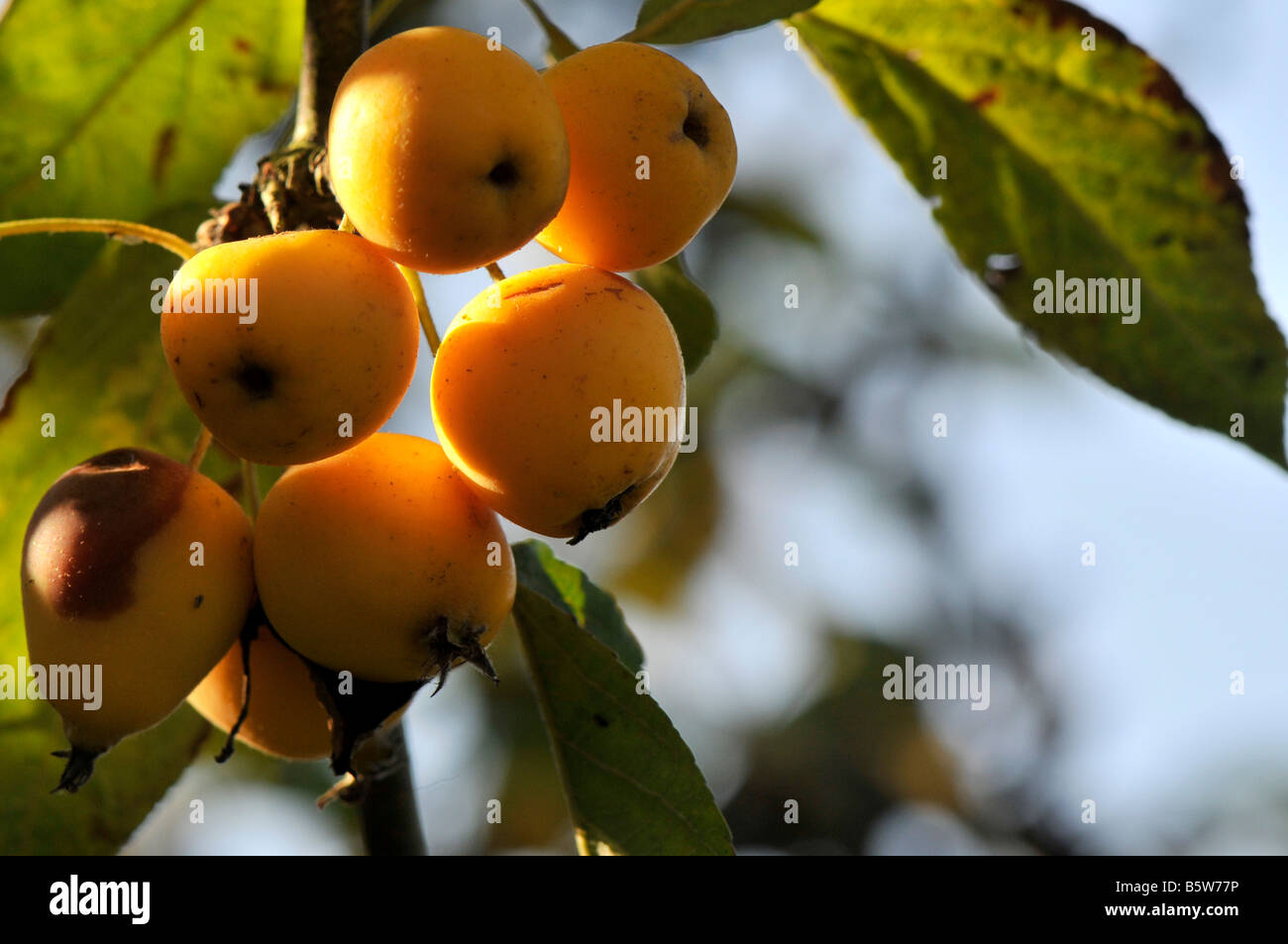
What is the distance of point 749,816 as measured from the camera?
3455 millimetres

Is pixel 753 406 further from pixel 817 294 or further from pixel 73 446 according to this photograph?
pixel 73 446

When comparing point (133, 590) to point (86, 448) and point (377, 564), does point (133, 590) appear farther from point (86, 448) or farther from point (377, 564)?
point (86, 448)

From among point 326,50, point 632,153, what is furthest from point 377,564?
point 326,50

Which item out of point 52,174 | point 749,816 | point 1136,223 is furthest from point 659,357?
point 749,816

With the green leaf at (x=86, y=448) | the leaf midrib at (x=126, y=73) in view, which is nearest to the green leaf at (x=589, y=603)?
the green leaf at (x=86, y=448)

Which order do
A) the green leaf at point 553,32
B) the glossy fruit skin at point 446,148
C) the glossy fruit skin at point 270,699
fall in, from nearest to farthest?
the glossy fruit skin at point 446,148
the glossy fruit skin at point 270,699
the green leaf at point 553,32

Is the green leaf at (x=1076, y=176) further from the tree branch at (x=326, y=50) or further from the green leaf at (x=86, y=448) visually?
the green leaf at (x=86, y=448)

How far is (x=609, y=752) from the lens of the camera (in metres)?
1.42

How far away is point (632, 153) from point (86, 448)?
39.5 inches

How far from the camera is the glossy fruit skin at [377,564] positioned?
3.53ft

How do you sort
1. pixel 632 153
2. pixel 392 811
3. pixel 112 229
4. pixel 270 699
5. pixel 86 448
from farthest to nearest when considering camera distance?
pixel 86 448 → pixel 392 811 → pixel 112 229 → pixel 270 699 → pixel 632 153

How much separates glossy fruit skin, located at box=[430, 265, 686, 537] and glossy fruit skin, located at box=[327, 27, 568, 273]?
8 centimetres

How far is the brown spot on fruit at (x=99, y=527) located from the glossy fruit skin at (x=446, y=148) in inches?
13.2
